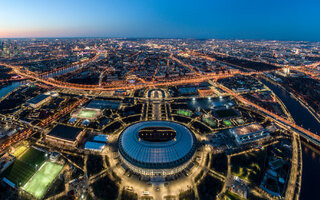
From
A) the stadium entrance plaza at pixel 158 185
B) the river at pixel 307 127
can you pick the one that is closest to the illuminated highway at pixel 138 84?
the river at pixel 307 127

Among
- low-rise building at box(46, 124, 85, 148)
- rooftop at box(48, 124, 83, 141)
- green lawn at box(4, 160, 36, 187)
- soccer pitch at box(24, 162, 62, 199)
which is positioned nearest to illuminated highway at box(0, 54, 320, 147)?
rooftop at box(48, 124, 83, 141)

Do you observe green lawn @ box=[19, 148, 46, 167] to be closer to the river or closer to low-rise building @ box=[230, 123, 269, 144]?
low-rise building @ box=[230, 123, 269, 144]

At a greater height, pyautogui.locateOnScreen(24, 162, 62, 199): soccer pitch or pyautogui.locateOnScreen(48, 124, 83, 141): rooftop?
pyautogui.locateOnScreen(48, 124, 83, 141): rooftop

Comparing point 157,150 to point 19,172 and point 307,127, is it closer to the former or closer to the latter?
point 19,172

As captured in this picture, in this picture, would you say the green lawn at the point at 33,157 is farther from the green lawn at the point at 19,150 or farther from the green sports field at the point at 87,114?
the green sports field at the point at 87,114

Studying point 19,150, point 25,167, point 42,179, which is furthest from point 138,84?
point 42,179

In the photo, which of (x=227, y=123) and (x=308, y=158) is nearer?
(x=308, y=158)
